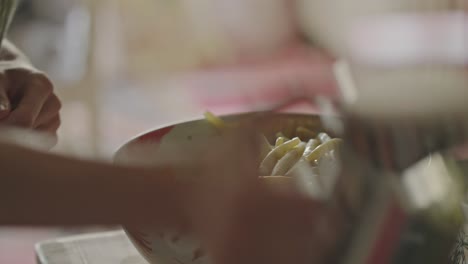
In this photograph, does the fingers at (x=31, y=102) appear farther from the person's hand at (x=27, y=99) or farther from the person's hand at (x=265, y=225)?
the person's hand at (x=265, y=225)

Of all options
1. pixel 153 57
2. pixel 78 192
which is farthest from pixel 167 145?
pixel 153 57

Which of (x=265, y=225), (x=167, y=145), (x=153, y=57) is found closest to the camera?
(x=265, y=225)

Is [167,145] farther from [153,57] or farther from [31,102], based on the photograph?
[153,57]

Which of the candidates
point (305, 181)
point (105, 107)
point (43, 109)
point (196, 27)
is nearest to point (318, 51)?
point (196, 27)

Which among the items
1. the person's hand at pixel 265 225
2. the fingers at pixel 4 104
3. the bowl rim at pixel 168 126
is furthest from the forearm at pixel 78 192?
the fingers at pixel 4 104

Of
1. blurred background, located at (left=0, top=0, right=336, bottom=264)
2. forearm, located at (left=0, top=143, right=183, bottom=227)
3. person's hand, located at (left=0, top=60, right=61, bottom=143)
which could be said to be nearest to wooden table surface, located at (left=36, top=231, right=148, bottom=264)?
person's hand, located at (left=0, top=60, right=61, bottom=143)

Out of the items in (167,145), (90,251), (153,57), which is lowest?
(153,57)

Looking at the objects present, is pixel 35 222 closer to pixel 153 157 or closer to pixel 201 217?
pixel 201 217

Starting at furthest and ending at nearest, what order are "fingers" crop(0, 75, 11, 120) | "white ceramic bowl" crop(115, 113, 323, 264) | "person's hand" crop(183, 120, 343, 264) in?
"fingers" crop(0, 75, 11, 120) → "white ceramic bowl" crop(115, 113, 323, 264) → "person's hand" crop(183, 120, 343, 264)

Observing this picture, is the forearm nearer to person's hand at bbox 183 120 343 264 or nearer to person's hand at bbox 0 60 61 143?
person's hand at bbox 183 120 343 264
